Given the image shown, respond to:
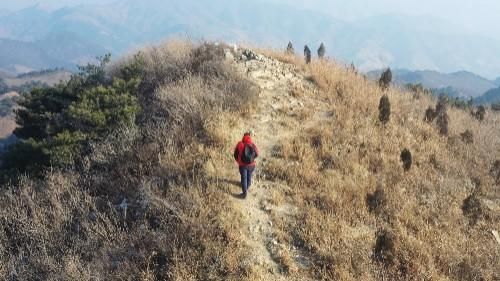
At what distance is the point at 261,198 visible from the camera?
999 centimetres

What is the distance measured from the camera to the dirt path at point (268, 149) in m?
8.56

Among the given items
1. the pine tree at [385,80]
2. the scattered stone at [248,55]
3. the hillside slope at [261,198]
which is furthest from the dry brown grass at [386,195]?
the scattered stone at [248,55]

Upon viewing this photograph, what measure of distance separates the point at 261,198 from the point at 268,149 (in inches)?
83.6

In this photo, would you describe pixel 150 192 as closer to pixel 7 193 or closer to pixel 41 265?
pixel 41 265

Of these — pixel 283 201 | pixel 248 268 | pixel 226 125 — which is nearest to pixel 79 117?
pixel 226 125

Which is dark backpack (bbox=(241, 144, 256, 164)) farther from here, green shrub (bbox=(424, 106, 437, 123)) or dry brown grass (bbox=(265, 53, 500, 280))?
green shrub (bbox=(424, 106, 437, 123))

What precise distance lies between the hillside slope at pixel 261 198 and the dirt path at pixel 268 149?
35 millimetres

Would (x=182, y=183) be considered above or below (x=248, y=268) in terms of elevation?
above

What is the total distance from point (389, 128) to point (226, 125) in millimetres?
5090

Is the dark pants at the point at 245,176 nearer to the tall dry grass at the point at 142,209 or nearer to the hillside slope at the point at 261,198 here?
the hillside slope at the point at 261,198

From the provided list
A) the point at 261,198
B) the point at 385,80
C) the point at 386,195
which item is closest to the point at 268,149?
the point at 261,198

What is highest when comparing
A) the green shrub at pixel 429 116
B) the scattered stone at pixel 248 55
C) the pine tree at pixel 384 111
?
the scattered stone at pixel 248 55

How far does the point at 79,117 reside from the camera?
497 inches

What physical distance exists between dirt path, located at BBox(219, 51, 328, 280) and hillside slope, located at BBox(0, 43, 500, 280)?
35 mm
